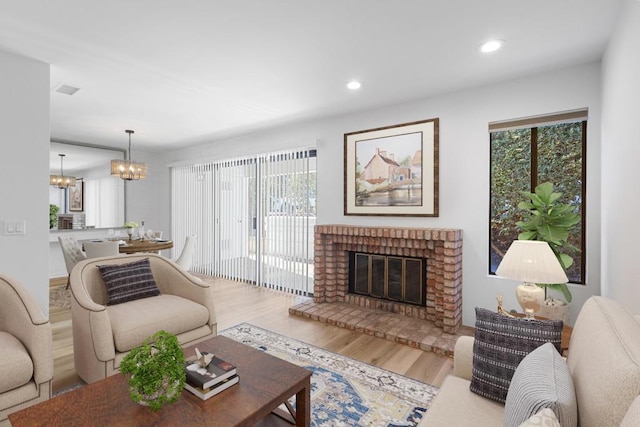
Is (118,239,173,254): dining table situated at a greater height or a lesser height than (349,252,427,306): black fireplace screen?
greater

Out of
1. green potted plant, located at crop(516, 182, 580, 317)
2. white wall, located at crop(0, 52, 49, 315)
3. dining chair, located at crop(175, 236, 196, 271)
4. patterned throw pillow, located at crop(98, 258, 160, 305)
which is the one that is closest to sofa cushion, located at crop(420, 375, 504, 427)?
green potted plant, located at crop(516, 182, 580, 317)

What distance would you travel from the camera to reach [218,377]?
1562 mm

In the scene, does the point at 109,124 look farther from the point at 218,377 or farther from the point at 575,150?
the point at 575,150

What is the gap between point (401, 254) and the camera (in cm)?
387

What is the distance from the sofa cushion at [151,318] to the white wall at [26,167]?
0.87 m

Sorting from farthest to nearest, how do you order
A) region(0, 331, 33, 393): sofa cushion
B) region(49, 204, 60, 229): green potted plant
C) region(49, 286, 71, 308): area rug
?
region(49, 204, 60, 229): green potted plant → region(49, 286, 71, 308): area rug → region(0, 331, 33, 393): sofa cushion

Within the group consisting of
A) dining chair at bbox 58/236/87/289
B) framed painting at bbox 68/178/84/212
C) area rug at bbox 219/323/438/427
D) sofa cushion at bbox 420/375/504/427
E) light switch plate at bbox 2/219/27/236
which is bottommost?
area rug at bbox 219/323/438/427

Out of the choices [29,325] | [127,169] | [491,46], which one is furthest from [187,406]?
[127,169]

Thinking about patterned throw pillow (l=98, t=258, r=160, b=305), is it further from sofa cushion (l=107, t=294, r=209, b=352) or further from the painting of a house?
the painting of a house

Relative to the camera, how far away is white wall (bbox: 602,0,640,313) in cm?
168

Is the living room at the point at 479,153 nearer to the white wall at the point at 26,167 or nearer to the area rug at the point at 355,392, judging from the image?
the white wall at the point at 26,167

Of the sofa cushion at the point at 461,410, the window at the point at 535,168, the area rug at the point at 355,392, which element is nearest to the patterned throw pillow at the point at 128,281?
the area rug at the point at 355,392

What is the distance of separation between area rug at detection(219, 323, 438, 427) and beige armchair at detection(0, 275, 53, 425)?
5.22ft

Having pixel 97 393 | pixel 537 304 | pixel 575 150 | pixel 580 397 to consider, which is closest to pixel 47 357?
pixel 97 393
